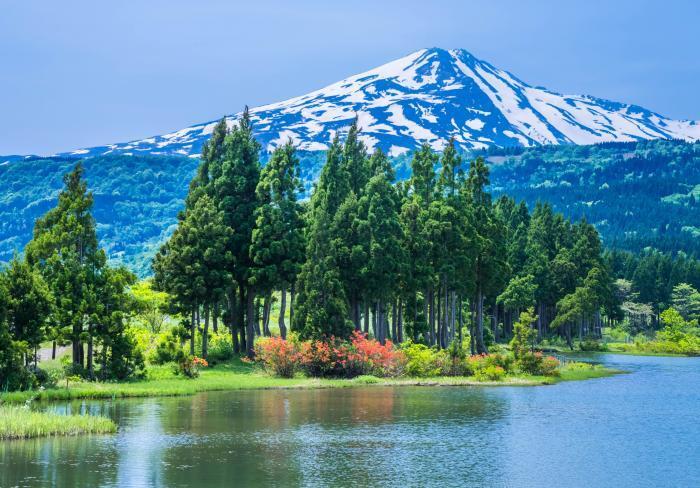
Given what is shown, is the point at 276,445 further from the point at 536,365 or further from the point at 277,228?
the point at 536,365

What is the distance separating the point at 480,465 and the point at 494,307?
3341 inches

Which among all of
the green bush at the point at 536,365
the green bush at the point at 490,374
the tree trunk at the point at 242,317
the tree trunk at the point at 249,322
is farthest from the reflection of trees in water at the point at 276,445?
the tree trunk at the point at 242,317

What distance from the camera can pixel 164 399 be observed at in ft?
158

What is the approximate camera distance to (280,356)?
60.1 metres

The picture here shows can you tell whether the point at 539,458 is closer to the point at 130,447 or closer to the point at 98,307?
the point at 130,447

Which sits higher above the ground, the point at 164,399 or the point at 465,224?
the point at 465,224

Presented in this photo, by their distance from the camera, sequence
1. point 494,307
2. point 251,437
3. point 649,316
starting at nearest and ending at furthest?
point 251,437 → point 494,307 → point 649,316

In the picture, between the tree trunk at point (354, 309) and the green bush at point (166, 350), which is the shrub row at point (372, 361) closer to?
the tree trunk at point (354, 309)

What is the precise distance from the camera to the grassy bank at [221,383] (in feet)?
152

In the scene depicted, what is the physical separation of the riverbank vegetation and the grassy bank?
0.86 metres

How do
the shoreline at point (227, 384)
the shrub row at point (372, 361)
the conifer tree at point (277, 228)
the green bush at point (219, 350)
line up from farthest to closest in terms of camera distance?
the green bush at point (219, 350)
the conifer tree at point (277, 228)
the shrub row at point (372, 361)
the shoreline at point (227, 384)

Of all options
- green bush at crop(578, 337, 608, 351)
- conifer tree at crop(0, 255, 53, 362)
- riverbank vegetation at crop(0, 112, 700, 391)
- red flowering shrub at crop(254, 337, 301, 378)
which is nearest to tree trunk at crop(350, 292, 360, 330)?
riverbank vegetation at crop(0, 112, 700, 391)

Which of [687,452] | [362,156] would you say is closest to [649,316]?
[362,156]

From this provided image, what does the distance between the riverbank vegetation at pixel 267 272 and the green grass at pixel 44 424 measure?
8953mm
